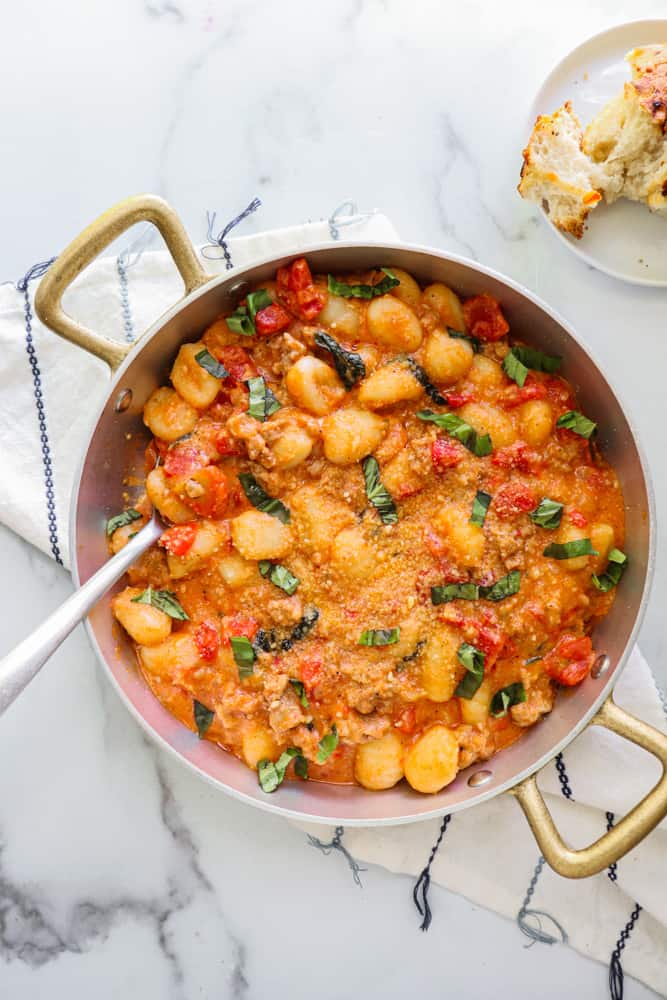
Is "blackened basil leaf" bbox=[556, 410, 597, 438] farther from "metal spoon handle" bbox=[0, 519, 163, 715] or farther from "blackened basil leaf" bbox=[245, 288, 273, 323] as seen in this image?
"metal spoon handle" bbox=[0, 519, 163, 715]

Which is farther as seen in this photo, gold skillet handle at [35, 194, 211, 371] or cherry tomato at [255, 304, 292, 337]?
cherry tomato at [255, 304, 292, 337]

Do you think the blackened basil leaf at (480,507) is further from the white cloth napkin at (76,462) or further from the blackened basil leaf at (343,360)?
the white cloth napkin at (76,462)

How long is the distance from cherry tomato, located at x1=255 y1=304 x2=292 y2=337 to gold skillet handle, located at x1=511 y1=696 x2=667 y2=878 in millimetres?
1491

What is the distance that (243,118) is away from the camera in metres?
3.17

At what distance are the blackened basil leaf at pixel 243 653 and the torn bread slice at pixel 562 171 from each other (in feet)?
5.45

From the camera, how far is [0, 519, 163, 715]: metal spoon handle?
230 cm

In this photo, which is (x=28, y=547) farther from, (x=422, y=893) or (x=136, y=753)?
(x=422, y=893)

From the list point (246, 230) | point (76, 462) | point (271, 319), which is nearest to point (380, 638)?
point (271, 319)

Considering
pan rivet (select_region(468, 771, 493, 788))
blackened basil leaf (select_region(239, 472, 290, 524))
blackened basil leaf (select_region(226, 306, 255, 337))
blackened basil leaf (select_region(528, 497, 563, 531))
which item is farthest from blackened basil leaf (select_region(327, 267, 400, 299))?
pan rivet (select_region(468, 771, 493, 788))

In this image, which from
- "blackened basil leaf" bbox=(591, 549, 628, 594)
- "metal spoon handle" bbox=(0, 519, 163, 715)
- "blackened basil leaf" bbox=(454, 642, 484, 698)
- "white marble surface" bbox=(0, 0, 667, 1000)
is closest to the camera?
"metal spoon handle" bbox=(0, 519, 163, 715)

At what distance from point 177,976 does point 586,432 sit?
7.67 ft

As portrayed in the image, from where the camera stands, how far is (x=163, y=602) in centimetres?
285

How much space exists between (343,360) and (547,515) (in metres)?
0.78

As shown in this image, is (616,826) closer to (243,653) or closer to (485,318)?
(243,653)
